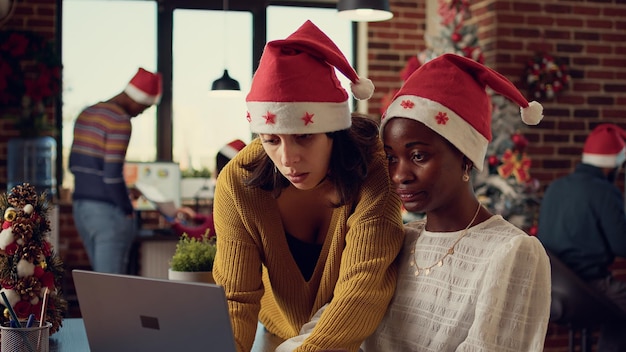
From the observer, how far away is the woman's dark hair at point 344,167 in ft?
5.53

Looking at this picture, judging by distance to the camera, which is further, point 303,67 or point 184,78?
point 184,78

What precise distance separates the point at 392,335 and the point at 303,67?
0.55 metres

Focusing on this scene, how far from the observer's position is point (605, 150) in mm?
4133

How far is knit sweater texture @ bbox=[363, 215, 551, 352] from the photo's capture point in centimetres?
138

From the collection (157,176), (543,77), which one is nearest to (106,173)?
(157,176)

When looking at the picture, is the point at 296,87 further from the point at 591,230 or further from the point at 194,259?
the point at 591,230

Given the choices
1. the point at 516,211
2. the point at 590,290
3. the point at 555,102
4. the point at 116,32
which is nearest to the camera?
the point at 590,290

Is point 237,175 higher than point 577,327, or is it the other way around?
point 237,175

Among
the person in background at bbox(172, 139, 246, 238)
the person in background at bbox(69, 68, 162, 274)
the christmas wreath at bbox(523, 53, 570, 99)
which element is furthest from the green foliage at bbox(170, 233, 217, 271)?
the christmas wreath at bbox(523, 53, 570, 99)

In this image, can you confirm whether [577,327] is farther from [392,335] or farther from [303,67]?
[303,67]

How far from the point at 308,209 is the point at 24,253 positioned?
599 mm

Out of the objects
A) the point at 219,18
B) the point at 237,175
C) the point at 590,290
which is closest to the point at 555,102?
the point at 590,290

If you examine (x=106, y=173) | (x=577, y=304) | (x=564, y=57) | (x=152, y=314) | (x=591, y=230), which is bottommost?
(x=577, y=304)

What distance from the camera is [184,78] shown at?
20.6 ft
